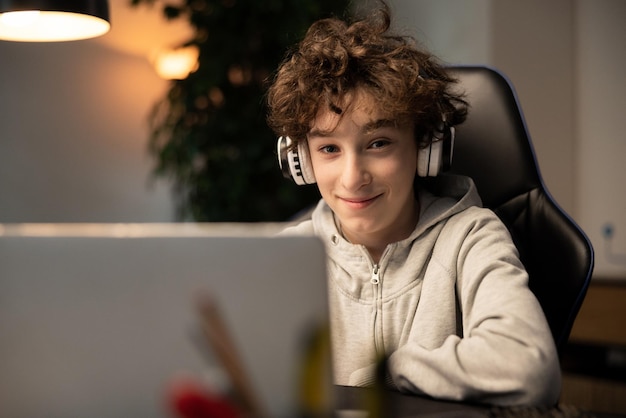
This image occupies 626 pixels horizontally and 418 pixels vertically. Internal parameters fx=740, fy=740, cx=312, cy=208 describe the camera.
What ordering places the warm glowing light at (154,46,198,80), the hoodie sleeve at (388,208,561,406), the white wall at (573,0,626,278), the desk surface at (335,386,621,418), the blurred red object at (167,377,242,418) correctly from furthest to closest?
the warm glowing light at (154,46,198,80) < the white wall at (573,0,626,278) < the hoodie sleeve at (388,208,561,406) < the desk surface at (335,386,621,418) < the blurred red object at (167,377,242,418)

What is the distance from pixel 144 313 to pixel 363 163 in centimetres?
67

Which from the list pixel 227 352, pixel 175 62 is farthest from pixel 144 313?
pixel 175 62

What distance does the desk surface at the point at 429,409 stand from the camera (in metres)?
0.69

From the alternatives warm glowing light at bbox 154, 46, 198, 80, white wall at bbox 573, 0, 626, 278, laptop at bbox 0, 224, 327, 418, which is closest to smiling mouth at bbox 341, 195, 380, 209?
laptop at bbox 0, 224, 327, 418

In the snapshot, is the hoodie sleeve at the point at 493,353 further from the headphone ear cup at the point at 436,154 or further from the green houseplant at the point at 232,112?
the green houseplant at the point at 232,112

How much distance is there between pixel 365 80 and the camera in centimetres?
122

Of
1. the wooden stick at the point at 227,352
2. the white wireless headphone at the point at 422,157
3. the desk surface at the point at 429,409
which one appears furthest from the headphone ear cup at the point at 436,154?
the wooden stick at the point at 227,352

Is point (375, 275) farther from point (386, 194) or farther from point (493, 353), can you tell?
point (493, 353)

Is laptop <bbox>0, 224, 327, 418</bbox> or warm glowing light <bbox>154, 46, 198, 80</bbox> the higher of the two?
warm glowing light <bbox>154, 46, 198, 80</bbox>

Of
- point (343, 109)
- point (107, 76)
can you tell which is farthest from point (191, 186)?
point (343, 109)

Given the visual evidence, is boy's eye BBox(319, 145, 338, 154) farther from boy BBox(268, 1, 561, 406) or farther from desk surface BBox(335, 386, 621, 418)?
desk surface BBox(335, 386, 621, 418)

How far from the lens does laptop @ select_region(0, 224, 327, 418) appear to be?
544 mm

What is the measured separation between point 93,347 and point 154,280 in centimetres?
7

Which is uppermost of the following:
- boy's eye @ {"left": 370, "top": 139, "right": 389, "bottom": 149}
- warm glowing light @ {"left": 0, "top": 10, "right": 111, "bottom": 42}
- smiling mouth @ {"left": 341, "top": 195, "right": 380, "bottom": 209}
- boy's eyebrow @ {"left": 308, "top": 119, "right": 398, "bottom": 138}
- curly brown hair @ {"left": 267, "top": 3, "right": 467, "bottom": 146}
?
warm glowing light @ {"left": 0, "top": 10, "right": 111, "bottom": 42}
